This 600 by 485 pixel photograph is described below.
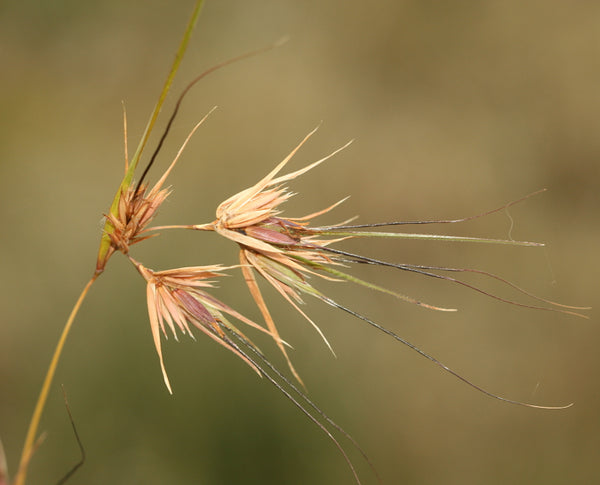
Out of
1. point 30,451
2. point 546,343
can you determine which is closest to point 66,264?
point 30,451

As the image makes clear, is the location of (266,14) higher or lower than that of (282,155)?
→ higher

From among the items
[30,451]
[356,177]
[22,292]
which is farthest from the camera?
[356,177]

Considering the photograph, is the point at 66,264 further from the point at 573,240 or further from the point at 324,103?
the point at 573,240

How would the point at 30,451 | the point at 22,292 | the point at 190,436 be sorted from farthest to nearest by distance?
the point at 22,292
the point at 190,436
the point at 30,451

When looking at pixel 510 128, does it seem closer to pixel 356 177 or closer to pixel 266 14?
pixel 356 177

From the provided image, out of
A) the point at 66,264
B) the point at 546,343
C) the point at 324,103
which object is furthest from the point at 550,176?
the point at 66,264

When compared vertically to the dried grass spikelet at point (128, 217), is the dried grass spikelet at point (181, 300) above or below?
below

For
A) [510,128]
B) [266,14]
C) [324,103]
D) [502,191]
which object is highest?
[266,14]

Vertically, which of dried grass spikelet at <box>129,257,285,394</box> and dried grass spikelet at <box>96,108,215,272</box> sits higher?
dried grass spikelet at <box>96,108,215,272</box>

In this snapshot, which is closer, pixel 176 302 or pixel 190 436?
pixel 176 302
